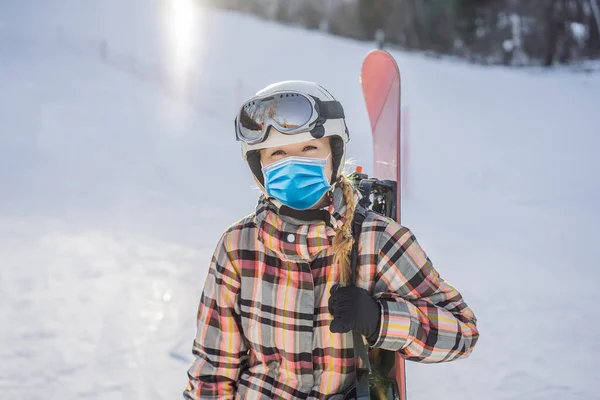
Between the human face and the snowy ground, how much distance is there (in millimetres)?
2292

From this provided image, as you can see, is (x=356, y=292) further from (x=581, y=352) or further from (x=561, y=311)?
(x=561, y=311)

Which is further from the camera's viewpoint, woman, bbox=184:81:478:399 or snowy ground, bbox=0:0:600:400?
snowy ground, bbox=0:0:600:400

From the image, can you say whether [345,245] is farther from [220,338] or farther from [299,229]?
[220,338]

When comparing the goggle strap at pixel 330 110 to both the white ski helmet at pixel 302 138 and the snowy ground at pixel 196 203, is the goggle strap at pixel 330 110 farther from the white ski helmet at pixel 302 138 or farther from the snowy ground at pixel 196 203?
the snowy ground at pixel 196 203

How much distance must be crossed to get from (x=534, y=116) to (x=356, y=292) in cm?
1476

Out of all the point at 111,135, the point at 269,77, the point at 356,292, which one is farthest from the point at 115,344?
the point at 269,77

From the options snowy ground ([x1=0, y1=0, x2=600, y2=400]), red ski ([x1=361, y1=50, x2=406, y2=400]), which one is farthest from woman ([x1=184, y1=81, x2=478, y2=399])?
snowy ground ([x1=0, y1=0, x2=600, y2=400])

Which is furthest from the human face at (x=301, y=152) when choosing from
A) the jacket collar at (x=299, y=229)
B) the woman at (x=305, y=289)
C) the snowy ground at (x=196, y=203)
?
the snowy ground at (x=196, y=203)

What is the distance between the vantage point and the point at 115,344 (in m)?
4.15

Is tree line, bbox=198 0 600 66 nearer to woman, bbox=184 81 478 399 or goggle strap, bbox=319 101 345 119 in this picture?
goggle strap, bbox=319 101 345 119

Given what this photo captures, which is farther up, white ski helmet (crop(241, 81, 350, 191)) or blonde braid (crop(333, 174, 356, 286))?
white ski helmet (crop(241, 81, 350, 191))

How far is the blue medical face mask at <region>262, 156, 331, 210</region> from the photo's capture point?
1.81 m

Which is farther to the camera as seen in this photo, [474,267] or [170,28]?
[170,28]

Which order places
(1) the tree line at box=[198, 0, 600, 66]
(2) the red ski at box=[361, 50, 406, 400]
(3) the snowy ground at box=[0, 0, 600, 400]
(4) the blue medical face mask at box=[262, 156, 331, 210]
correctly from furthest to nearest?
(1) the tree line at box=[198, 0, 600, 66] → (3) the snowy ground at box=[0, 0, 600, 400] → (2) the red ski at box=[361, 50, 406, 400] → (4) the blue medical face mask at box=[262, 156, 331, 210]
